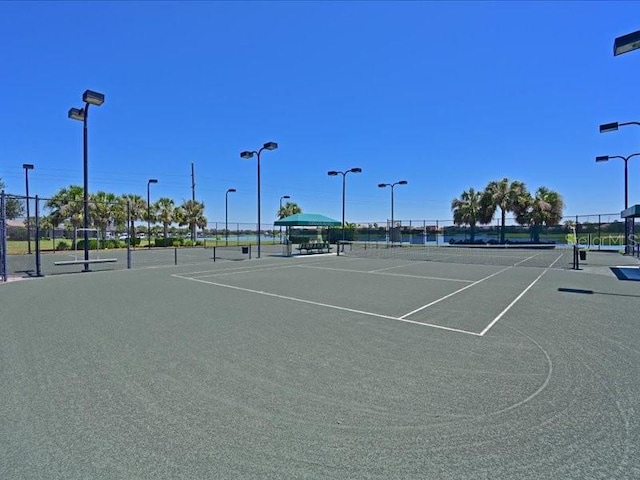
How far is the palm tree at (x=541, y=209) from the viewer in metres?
40.3

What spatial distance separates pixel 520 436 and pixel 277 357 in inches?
114

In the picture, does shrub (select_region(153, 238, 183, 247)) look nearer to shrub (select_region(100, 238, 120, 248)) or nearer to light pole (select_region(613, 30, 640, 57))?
shrub (select_region(100, 238, 120, 248))

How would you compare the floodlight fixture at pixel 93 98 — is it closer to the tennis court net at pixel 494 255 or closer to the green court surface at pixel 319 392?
the green court surface at pixel 319 392

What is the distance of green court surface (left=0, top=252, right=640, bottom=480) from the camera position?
2.65 metres

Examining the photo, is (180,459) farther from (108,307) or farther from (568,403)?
(108,307)

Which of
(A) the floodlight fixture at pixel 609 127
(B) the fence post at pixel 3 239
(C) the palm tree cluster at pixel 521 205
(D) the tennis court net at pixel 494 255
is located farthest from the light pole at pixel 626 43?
(C) the palm tree cluster at pixel 521 205

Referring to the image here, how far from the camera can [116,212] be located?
119ft

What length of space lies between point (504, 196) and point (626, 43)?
33.3 m

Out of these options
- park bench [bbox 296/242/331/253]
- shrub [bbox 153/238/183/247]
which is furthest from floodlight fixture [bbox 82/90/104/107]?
shrub [bbox 153/238/183/247]

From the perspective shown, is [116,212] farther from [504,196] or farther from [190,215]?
[504,196]

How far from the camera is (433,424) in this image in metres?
3.16

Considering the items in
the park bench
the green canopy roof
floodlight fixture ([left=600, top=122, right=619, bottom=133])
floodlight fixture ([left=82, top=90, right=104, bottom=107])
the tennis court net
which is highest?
floodlight fixture ([left=82, top=90, right=104, bottom=107])

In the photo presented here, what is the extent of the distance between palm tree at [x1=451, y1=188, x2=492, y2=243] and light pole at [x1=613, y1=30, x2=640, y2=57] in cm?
3418

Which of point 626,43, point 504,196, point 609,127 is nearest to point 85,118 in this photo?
point 626,43
